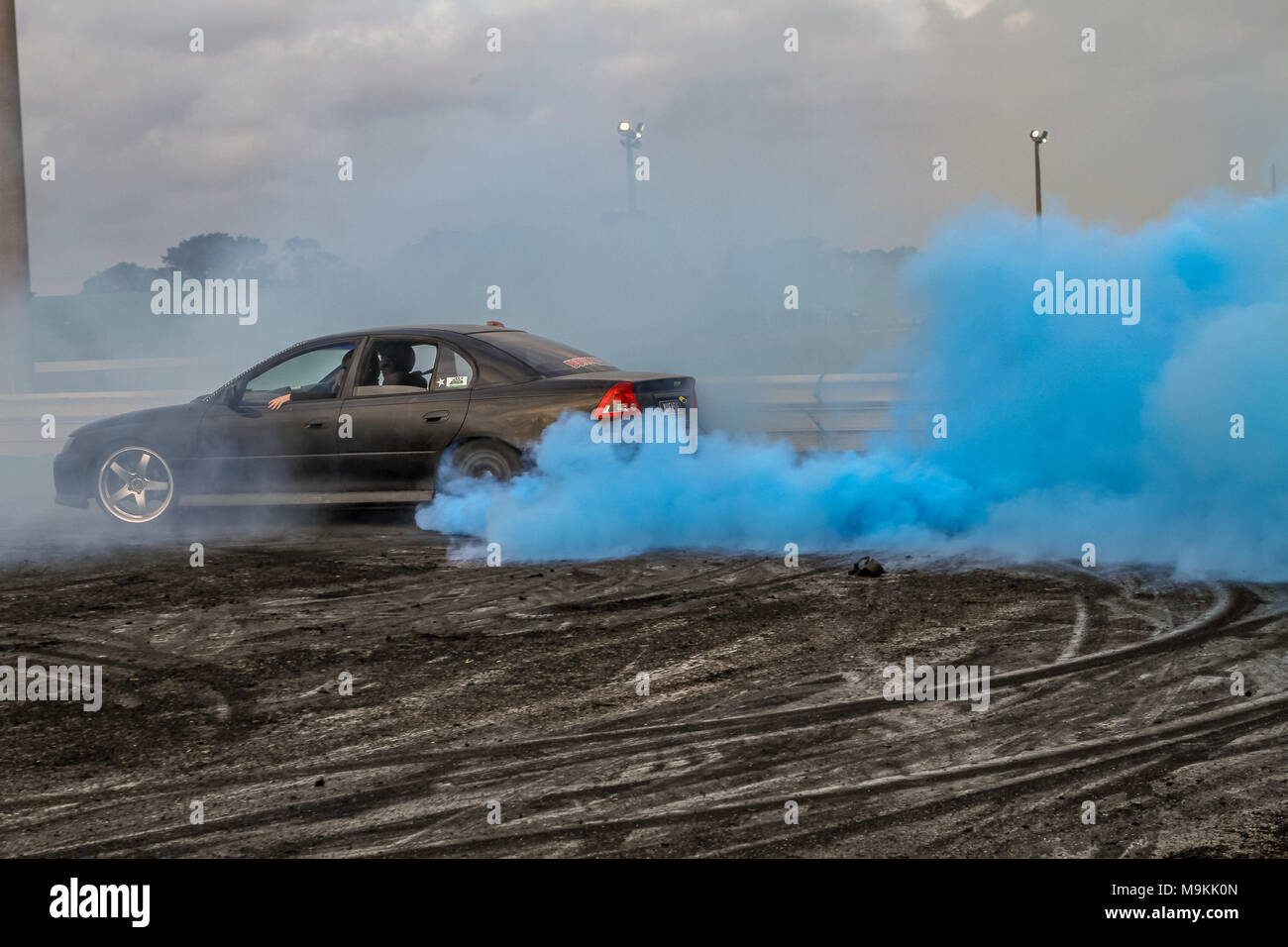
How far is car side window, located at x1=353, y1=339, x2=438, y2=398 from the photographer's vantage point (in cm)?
945

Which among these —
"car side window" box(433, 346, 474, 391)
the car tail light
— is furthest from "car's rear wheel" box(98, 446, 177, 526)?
the car tail light

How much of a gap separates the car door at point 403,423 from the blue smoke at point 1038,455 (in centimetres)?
32

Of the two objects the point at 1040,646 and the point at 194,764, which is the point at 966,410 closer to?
the point at 1040,646

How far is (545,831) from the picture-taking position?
3830mm

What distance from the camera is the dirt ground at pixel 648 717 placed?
3.83m

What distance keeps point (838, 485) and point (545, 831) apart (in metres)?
5.42

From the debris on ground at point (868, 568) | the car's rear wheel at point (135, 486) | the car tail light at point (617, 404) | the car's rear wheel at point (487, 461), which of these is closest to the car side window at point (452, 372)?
the car's rear wheel at point (487, 461)

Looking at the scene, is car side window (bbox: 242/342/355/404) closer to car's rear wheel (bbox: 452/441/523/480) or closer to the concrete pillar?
car's rear wheel (bbox: 452/441/523/480)

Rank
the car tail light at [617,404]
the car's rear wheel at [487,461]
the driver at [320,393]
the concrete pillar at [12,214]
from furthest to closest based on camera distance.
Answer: the concrete pillar at [12,214]
the driver at [320,393]
the car's rear wheel at [487,461]
the car tail light at [617,404]

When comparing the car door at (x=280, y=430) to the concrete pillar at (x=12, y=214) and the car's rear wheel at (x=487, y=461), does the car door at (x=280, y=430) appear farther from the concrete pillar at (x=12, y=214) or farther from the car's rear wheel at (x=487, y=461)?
the concrete pillar at (x=12, y=214)

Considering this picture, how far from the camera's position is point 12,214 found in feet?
59.0

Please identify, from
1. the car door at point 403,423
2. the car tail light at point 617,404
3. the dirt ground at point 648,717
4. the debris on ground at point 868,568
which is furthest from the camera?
the car door at point 403,423

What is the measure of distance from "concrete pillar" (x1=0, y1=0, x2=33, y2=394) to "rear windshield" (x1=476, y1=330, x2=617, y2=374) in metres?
11.5

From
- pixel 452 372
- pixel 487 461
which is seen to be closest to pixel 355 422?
pixel 452 372
